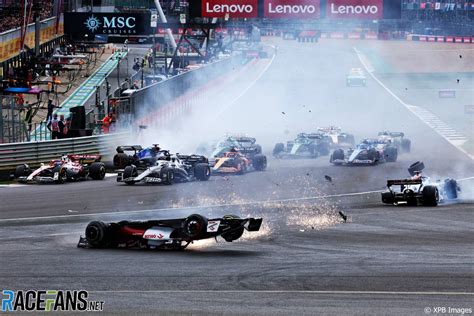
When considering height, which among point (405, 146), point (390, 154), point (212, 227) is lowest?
point (405, 146)

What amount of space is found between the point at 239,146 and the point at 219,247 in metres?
16.0

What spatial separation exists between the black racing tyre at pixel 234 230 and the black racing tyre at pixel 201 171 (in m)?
11.4

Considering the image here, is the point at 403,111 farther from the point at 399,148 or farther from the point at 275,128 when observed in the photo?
the point at 399,148

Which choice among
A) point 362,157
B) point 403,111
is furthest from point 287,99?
point 362,157

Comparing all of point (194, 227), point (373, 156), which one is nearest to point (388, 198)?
point (194, 227)

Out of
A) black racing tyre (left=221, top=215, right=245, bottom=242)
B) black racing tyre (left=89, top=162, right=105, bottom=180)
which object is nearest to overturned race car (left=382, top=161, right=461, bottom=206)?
black racing tyre (left=221, top=215, right=245, bottom=242)

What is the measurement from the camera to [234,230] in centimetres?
1672

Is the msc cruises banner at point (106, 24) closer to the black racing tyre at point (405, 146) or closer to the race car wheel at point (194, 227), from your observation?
the black racing tyre at point (405, 146)

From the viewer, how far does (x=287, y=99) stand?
65188mm

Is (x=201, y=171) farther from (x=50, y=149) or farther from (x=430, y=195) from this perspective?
(x=430, y=195)

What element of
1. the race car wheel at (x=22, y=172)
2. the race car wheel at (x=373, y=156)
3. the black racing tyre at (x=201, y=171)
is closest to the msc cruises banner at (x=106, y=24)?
the race car wheel at (x=373, y=156)

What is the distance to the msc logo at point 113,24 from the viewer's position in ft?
185

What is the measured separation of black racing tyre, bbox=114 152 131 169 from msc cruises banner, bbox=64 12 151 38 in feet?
86.1

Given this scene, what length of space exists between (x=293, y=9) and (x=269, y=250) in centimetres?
3004
